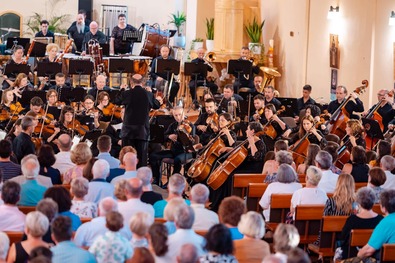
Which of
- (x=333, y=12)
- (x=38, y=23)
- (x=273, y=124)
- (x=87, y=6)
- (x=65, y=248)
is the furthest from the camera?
(x=87, y=6)

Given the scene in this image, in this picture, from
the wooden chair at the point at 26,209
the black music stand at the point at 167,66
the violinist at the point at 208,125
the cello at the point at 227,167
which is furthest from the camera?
the black music stand at the point at 167,66

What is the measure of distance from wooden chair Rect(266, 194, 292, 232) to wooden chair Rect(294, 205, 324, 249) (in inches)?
17.2

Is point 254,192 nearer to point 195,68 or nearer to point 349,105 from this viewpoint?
point 349,105

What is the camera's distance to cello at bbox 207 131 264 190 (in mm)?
11023

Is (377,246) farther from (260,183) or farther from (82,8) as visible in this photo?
(82,8)

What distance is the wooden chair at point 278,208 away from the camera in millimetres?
8797

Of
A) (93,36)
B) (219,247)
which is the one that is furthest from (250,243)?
(93,36)

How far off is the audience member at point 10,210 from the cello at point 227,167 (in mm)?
4219

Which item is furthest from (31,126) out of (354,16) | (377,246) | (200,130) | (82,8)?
(82,8)

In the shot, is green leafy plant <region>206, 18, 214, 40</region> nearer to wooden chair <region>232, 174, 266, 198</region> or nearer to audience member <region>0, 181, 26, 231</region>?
wooden chair <region>232, 174, 266, 198</region>

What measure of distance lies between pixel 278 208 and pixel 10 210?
2.89m

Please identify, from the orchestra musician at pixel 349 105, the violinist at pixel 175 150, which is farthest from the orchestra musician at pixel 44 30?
the orchestra musician at pixel 349 105

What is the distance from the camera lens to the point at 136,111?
12141 mm

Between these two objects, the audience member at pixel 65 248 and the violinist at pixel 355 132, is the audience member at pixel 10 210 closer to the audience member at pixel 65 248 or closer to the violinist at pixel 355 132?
the audience member at pixel 65 248
